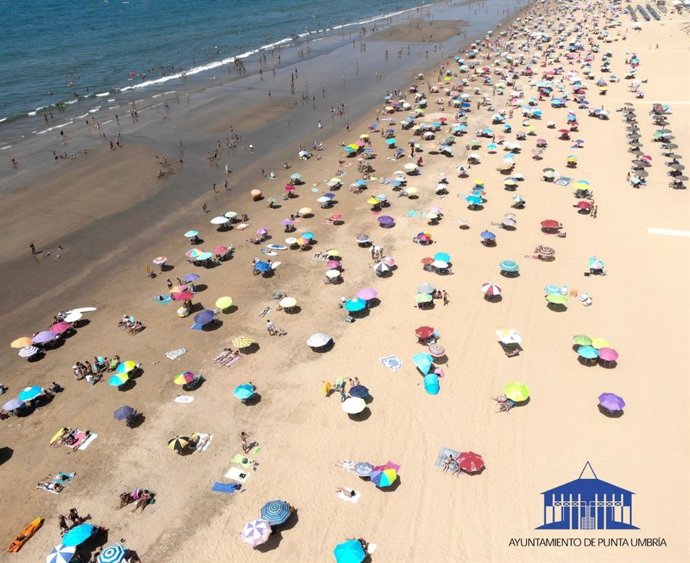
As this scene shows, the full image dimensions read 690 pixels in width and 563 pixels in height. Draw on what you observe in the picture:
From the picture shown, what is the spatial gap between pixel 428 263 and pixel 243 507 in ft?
62.0

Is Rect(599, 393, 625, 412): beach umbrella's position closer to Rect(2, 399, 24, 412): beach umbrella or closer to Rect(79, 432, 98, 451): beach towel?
Rect(79, 432, 98, 451): beach towel

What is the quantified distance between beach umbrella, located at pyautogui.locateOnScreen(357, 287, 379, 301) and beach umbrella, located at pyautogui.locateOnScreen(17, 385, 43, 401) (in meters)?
17.2

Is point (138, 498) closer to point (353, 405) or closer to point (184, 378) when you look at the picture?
point (184, 378)

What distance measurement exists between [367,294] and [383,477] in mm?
12031

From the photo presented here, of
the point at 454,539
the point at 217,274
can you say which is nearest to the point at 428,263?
the point at 217,274

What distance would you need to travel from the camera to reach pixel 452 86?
227 ft

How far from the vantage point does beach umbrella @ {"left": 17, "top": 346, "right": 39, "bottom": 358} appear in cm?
2573

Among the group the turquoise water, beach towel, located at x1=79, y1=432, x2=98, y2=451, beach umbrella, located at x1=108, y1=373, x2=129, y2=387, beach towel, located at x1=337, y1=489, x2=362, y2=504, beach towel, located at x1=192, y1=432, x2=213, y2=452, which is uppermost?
the turquoise water

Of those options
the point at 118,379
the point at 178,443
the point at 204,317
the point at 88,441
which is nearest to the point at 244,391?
the point at 178,443

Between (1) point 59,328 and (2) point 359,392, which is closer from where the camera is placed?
(2) point 359,392

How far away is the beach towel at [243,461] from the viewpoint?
19.8 metres

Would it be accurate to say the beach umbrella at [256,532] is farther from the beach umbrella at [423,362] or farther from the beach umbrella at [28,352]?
the beach umbrella at [28,352]

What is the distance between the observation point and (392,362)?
24.4 metres

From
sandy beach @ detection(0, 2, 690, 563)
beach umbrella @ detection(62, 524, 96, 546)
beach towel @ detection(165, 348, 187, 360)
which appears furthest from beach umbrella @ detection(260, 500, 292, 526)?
beach towel @ detection(165, 348, 187, 360)
